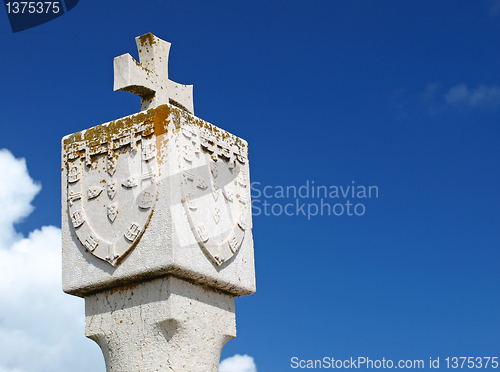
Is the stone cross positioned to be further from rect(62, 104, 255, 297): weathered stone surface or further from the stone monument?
rect(62, 104, 255, 297): weathered stone surface

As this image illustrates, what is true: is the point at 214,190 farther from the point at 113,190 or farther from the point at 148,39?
the point at 148,39

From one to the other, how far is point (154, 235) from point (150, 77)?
143 centimetres

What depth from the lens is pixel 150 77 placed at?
17.2ft

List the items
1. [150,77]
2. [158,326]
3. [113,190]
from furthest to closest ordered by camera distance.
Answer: [150,77], [113,190], [158,326]

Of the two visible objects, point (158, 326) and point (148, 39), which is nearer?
point (158, 326)

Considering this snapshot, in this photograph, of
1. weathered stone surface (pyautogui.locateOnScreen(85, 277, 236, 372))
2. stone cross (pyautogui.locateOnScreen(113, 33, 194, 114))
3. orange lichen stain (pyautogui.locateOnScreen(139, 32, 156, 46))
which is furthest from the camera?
orange lichen stain (pyautogui.locateOnScreen(139, 32, 156, 46))

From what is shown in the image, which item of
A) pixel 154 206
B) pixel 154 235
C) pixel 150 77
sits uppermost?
pixel 150 77

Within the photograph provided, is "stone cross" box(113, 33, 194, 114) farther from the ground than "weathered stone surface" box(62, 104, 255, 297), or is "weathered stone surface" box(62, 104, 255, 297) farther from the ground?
"stone cross" box(113, 33, 194, 114)

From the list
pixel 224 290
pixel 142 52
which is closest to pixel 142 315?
pixel 224 290

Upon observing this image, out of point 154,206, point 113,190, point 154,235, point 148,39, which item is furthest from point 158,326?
point 148,39

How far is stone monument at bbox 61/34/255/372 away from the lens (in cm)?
449

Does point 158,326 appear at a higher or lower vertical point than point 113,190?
lower

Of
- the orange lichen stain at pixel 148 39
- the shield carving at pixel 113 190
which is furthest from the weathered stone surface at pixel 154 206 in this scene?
the orange lichen stain at pixel 148 39

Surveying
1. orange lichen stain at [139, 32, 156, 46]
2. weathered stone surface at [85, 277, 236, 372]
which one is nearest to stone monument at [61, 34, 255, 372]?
weathered stone surface at [85, 277, 236, 372]
